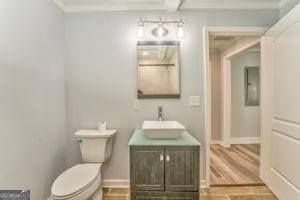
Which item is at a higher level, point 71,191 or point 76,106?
point 76,106

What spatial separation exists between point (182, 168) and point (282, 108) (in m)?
1.30

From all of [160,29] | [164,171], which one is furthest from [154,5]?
[164,171]

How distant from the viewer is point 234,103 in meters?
4.96

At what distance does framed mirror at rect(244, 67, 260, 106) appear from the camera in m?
4.99

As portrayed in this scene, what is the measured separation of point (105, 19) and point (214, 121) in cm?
345

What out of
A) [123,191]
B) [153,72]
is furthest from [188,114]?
[123,191]

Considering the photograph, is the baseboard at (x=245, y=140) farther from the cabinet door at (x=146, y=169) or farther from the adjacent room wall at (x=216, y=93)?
the cabinet door at (x=146, y=169)

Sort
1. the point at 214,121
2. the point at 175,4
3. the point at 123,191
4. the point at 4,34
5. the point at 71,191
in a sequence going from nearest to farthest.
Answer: the point at 4,34
the point at 71,191
the point at 175,4
the point at 123,191
the point at 214,121

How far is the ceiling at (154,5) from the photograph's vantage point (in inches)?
98.8

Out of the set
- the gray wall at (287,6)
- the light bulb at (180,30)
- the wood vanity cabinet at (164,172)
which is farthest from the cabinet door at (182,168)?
the gray wall at (287,6)

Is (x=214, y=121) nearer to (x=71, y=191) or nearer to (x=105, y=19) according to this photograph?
(x=105, y=19)

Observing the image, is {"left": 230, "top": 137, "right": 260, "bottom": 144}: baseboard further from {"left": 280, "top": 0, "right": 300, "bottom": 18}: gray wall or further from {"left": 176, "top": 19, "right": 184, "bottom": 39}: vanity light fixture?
{"left": 176, "top": 19, "right": 184, "bottom": 39}: vanity light fixture

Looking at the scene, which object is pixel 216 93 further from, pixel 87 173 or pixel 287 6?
pixel 87 173

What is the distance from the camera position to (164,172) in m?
1.82
